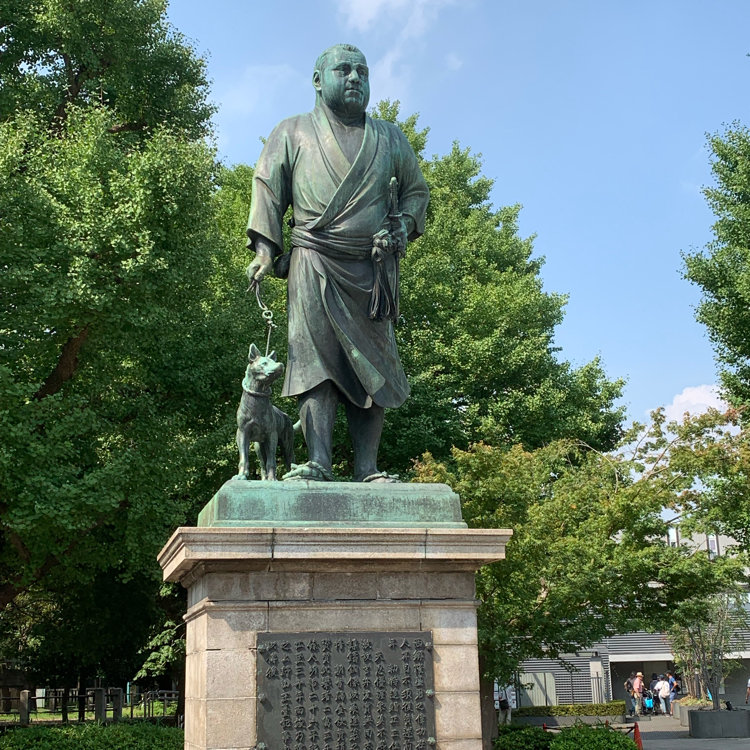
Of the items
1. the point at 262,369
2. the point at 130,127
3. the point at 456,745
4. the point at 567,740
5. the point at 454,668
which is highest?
the point at 130,127

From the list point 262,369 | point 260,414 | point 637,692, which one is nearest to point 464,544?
point 260,414

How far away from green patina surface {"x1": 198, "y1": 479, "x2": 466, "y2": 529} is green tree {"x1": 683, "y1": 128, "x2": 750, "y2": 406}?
50.9 feet

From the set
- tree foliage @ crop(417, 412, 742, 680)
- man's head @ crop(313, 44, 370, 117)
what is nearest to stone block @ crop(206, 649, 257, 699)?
man's head @ crop(313, 44, 370, 117)

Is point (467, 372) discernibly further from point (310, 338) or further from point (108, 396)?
point (310, 338)

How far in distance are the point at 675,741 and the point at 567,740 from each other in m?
9.33

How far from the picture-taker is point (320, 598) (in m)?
5.41

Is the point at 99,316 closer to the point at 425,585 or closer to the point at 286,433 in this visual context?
the point at 286,433

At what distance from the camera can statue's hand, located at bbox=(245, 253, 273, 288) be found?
20.6ft

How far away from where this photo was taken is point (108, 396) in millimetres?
17000

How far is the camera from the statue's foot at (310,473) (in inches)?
228

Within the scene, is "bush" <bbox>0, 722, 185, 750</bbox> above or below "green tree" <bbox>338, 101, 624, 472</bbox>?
below

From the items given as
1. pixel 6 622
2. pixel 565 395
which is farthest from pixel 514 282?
pixel 6 622

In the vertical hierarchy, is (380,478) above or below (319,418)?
below

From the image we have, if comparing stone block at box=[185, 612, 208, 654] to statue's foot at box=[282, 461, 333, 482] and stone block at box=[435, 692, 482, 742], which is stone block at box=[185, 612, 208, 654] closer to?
statue's foot at box=[282, 461, 333, 482]
